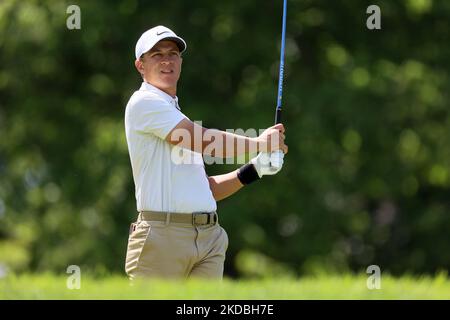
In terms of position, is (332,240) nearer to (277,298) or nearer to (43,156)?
(43,156)

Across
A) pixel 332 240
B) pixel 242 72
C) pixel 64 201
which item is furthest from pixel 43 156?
pixel 332 240

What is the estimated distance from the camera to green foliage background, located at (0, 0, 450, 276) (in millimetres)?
15703

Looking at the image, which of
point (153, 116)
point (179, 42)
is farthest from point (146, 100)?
point (179, 42)

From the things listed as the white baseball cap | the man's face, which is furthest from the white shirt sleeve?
the white baseball cap

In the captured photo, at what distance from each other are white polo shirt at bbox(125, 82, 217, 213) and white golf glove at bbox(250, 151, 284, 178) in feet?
1.18

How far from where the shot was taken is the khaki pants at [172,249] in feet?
17.4

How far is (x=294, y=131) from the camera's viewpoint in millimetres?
15445

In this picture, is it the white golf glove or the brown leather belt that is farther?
the white golf glove

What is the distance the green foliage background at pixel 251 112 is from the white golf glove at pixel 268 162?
905 cm

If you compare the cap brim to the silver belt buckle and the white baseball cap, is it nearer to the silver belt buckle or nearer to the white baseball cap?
the white baseball cap

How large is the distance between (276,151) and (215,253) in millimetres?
582

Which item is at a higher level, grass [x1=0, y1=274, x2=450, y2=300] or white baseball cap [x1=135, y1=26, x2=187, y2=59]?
white baseball cap [x1=135, y1=26, x2=187, y2=59]

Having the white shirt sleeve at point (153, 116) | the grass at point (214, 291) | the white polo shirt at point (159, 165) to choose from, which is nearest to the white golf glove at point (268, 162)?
the white polo shirt at point (159, 165)

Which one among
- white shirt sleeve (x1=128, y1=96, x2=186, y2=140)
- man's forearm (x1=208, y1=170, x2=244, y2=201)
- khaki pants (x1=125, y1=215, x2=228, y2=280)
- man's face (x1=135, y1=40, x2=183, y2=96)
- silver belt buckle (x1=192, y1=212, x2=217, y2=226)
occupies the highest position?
man's face (x1=135, y1=40, x2=183, y2=96)
